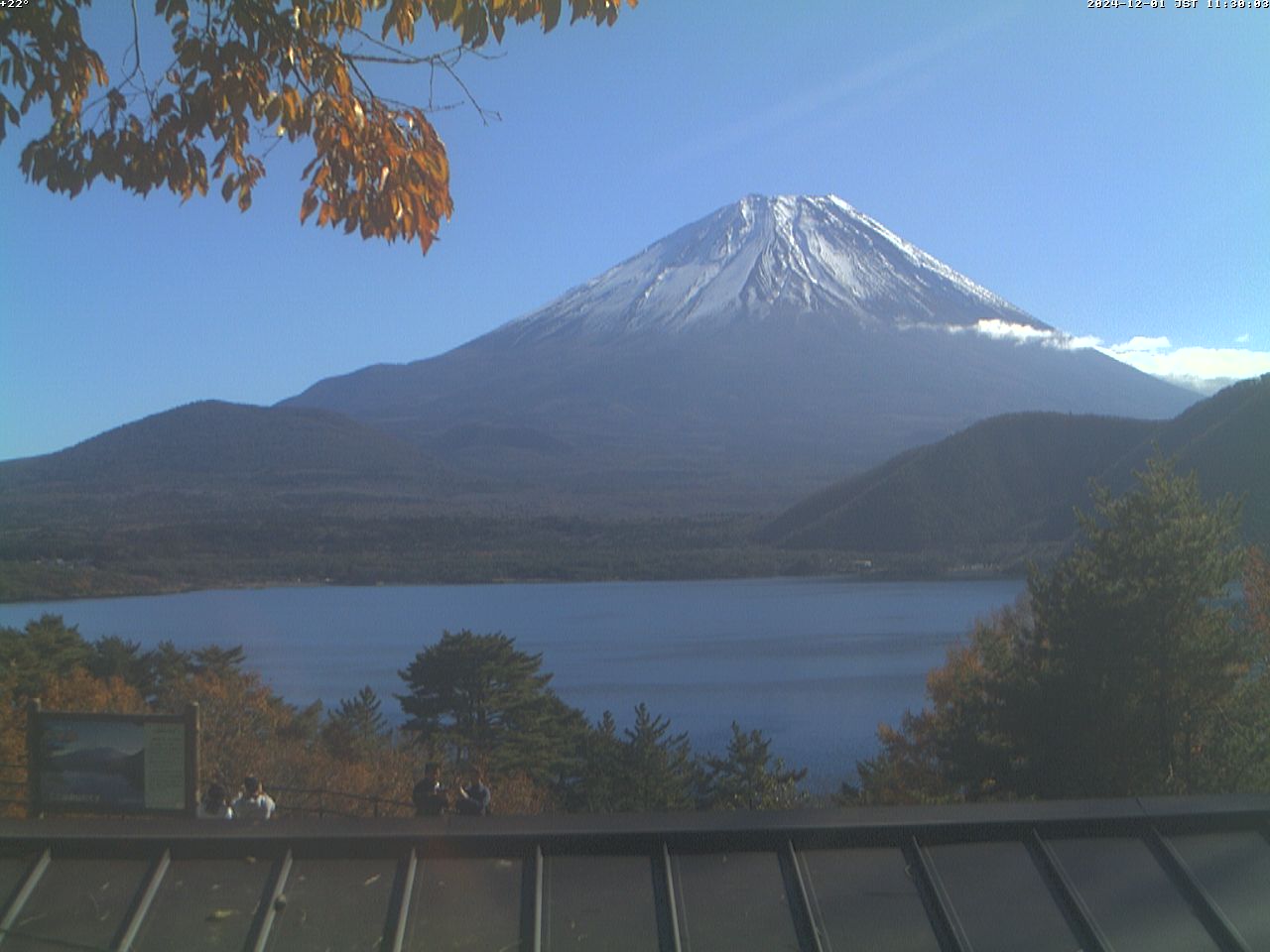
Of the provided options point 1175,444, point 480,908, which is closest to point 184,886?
point 480,908

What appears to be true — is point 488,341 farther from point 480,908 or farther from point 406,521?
point 480,908

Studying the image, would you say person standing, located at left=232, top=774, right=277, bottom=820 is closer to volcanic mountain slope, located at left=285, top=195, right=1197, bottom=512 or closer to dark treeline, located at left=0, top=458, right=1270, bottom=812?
dark treeline, located at left=0, top=458, right=1270, bottom=812

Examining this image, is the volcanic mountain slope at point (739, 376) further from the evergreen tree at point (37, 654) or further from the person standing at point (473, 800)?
the person standing at point (473, 800)

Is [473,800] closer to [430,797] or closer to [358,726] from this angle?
[430,797]

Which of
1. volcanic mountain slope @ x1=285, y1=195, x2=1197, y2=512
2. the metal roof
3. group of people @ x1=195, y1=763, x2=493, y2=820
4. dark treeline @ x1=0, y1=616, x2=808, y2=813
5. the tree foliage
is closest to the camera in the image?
the metal roof

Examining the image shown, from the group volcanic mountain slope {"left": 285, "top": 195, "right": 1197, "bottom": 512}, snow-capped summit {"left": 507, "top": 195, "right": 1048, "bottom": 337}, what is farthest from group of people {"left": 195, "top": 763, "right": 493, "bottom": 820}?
snow-capped summit {"left": 507, "top": 195, "right": 1048, "bottom": 337}

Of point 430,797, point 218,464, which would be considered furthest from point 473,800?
point 218,464
